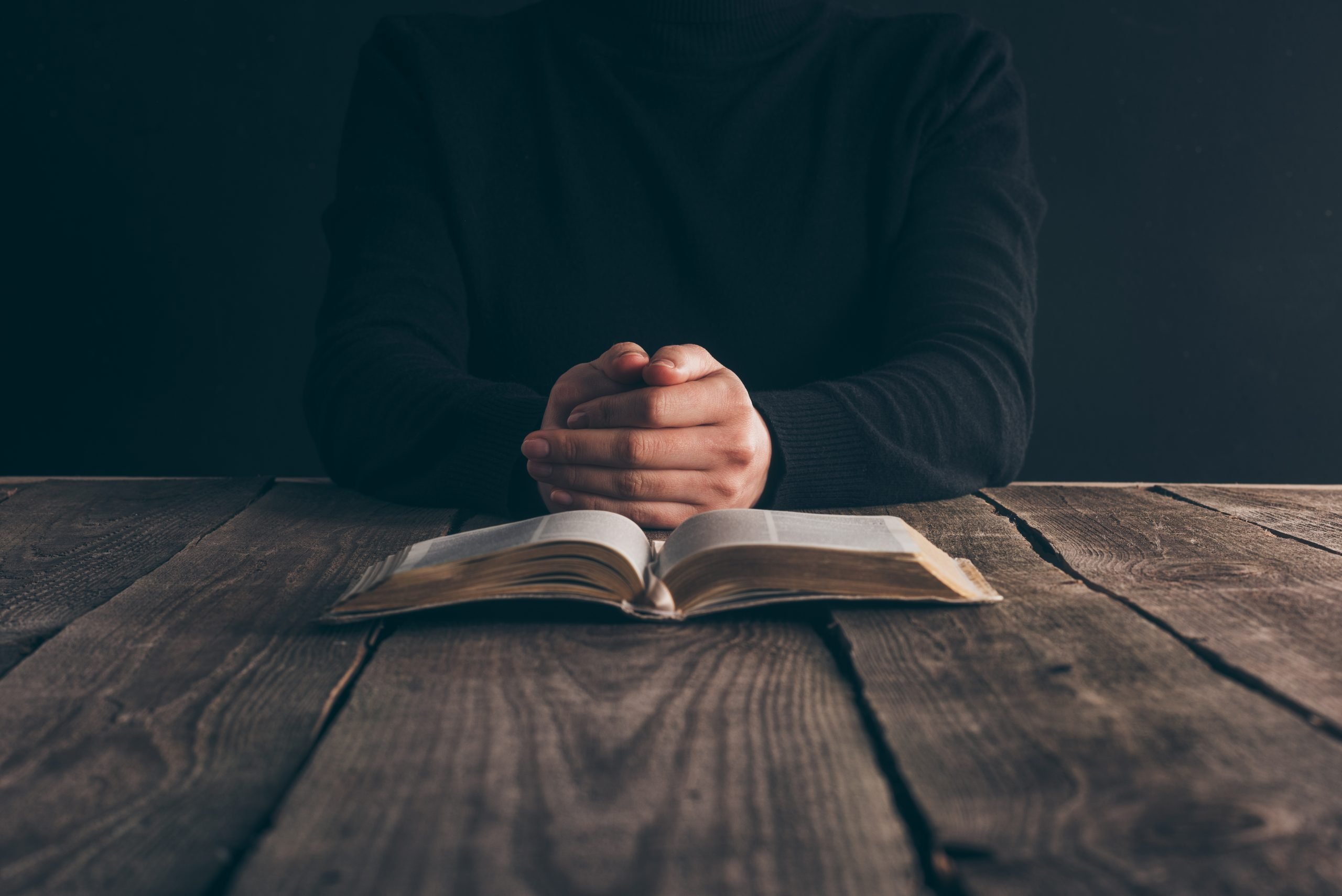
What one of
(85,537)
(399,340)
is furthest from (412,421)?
(85,537)

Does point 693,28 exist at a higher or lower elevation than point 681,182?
higher

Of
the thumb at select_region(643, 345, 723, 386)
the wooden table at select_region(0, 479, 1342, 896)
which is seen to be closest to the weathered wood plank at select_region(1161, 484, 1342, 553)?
the wooden table at select_region(0, 479, 1342, 896)

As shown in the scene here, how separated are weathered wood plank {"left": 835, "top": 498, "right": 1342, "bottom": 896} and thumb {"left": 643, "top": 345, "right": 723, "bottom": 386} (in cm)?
33

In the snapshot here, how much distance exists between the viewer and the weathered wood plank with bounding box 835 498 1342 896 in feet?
1.16

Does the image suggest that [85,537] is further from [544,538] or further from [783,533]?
[783,533]

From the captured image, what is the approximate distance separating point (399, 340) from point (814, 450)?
0.56 m

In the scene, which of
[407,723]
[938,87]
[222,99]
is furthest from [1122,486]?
[222,99]

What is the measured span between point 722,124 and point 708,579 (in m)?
1.00

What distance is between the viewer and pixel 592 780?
1.37 feet

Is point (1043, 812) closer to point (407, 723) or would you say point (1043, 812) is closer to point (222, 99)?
point (407, 723)

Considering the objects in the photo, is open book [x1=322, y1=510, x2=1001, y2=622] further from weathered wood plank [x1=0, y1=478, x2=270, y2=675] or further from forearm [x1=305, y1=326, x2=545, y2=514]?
forearm [x1=305, y1=326, x2=545, y2=514]

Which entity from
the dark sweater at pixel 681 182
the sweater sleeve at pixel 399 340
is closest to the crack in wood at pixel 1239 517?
the dark sweater at pixel 681 182

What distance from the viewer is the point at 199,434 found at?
2090mm

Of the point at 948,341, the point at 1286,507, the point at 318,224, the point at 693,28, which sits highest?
the point at 693,28
